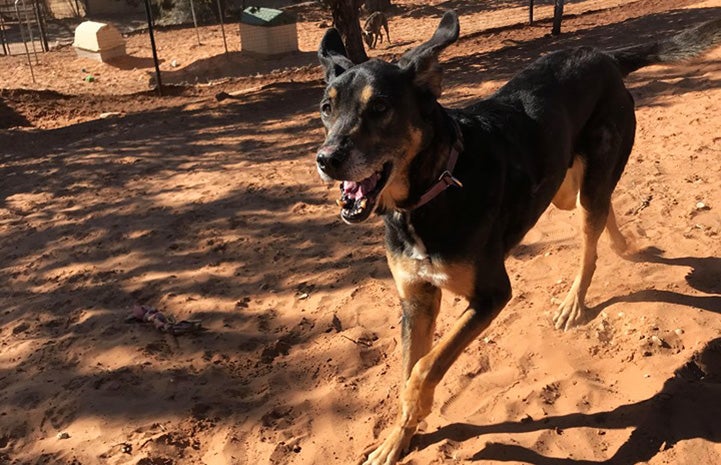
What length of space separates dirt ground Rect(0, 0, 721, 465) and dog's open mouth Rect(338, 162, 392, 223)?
4.44ft

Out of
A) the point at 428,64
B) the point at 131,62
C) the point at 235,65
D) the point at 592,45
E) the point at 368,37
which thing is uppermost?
the point at 428,64

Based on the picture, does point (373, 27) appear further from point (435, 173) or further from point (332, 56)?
point (435, 173)

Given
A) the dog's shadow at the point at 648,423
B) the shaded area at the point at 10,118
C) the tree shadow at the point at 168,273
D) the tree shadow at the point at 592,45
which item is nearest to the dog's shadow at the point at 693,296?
the dog's shadow at the point at 648,423

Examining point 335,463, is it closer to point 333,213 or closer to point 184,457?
point 184,457

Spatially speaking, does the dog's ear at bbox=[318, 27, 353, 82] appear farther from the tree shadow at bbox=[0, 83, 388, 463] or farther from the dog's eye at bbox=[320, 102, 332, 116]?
the tree shadow at bbox=[0, 83, 388, 463]

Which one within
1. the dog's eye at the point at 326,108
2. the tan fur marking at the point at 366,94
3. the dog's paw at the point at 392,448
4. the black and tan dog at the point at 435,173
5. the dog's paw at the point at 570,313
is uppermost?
the tan fur marking at the point at 366,94

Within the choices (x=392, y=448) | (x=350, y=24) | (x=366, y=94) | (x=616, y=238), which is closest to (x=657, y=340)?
(x=616, y=238)

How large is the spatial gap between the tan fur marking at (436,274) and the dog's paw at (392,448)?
0.77m

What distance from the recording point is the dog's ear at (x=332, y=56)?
3.63m

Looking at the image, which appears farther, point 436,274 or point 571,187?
point 571,187

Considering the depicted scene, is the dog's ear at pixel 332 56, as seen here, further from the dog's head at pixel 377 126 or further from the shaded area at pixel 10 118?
the shaded area at pixel 10 118

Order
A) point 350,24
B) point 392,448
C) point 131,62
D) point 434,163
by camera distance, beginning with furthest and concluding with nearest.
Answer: point 131,62
point 350,24
point 392,448
point 434,163

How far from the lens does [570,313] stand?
4332mm

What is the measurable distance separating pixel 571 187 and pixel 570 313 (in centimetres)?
90
